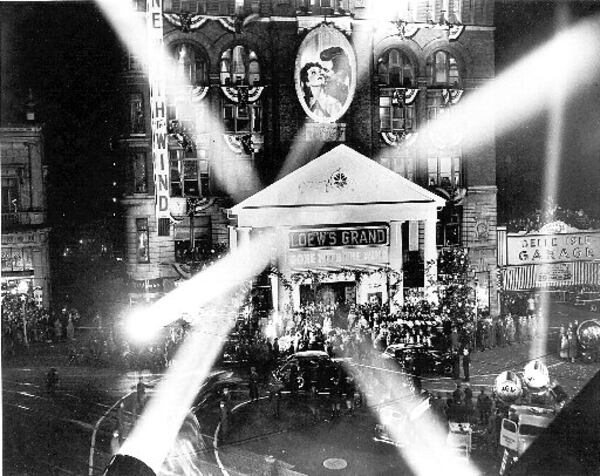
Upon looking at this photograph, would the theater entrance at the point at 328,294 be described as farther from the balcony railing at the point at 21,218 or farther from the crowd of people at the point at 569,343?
the balcony railing at the point at 21,218

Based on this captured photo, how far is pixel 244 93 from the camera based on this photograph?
9664 millimetres

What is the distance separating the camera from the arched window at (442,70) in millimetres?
9398

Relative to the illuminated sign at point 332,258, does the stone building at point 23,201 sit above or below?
above

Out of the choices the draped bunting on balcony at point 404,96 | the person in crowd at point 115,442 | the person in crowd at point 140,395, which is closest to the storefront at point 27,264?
the person in crowd at point 140,395

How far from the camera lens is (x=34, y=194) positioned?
8.83 m

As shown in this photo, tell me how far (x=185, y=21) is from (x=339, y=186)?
3503 mm

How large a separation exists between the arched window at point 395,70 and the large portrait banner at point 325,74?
0.47m

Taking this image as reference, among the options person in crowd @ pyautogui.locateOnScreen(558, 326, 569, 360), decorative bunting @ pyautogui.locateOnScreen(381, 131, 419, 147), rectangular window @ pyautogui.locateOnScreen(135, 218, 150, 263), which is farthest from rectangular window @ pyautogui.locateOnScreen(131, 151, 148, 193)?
person in crowd @ pyautogui.locateOnScreen(558, 326, 569, 360)

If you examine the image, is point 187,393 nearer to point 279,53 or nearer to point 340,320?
point 340,320

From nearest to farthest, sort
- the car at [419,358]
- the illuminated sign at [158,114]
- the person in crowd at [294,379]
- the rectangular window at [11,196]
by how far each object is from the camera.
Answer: the illuminated sign at [158,114] → the rectangular window at [11,196] → the person in crowd at [294,379] → the car at [419,358]

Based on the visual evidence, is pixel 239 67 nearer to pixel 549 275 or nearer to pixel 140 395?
pixel 140 395

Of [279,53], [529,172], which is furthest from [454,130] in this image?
[279,53]

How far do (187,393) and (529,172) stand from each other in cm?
648

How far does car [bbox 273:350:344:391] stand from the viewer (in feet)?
31.4
